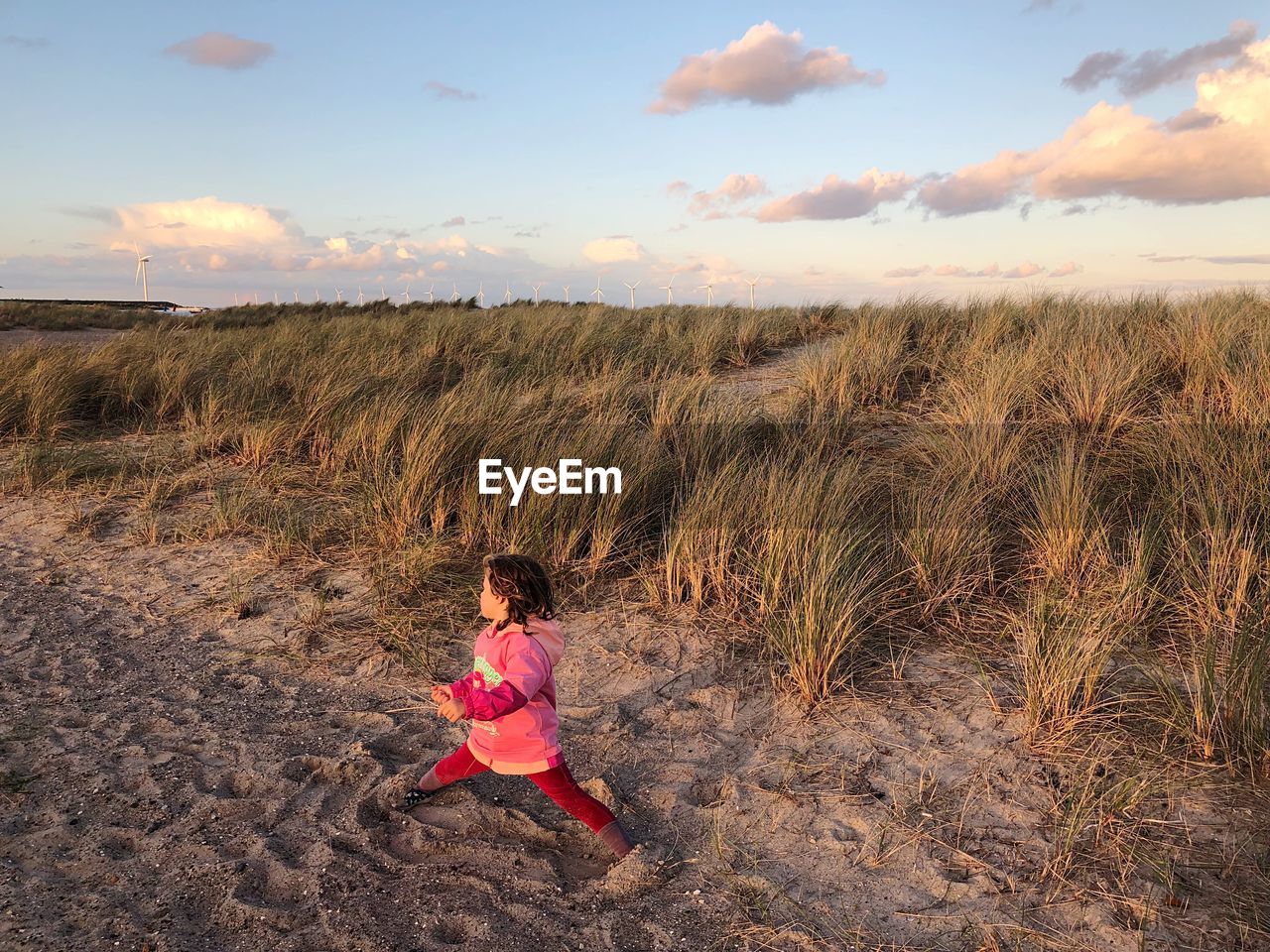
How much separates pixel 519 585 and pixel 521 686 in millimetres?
316

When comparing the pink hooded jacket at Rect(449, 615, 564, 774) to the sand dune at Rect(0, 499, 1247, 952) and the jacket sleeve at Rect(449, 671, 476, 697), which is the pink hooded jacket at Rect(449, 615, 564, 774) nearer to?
the jacket sleeve at Rect(449, 671, 476, 697)

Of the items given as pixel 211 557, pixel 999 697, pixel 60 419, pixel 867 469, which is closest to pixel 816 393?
pixel 867 469

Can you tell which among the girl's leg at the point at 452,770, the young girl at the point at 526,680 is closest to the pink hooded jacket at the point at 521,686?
the young girl at the point at 526,680

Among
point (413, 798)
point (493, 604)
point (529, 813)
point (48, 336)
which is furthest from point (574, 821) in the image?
point (48, 336)

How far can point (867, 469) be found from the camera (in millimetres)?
5719

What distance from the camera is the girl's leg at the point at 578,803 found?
2.88m

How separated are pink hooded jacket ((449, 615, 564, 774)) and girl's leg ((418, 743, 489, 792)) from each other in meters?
0.12

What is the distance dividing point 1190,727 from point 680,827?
1.86m

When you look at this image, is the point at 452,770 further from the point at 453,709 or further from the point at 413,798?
the point at 453,709

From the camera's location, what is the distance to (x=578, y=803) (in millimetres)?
2895

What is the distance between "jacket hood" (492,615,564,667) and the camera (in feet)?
9.39

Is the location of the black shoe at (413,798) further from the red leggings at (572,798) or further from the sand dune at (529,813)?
the red leggings at (572,798)

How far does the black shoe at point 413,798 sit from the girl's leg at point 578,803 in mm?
467

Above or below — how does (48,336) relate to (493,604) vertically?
above
